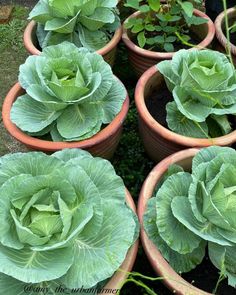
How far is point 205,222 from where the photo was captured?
1.35 meters

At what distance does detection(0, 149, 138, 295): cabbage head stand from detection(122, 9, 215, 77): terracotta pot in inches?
35.7

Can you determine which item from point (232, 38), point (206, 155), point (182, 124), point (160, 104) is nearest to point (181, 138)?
point (182, 124)

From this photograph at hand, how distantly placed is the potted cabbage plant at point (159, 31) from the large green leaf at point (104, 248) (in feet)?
3.20

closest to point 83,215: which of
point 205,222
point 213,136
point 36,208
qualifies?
point 36,208

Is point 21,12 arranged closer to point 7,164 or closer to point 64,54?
point 64,54

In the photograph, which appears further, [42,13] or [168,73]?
[42,13]

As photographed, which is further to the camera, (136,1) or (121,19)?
(121,19)

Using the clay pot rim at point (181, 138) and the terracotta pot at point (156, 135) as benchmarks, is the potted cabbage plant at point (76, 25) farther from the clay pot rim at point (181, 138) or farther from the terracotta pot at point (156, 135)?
the clay pot rim at point (181, 138)

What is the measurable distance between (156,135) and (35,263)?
74 centimetres

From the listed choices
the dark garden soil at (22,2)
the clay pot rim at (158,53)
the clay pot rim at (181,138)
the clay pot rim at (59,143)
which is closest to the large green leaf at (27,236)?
the clay pot rim at (59,143)

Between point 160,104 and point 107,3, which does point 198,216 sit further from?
point 107,3

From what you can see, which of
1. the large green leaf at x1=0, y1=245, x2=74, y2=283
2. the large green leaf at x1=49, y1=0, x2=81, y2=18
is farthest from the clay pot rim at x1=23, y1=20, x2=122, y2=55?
the large green leaf at x1=0, y1=245, x2=74, y2=283

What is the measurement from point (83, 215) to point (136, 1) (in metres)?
1.17

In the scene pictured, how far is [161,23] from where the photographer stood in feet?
7.01
